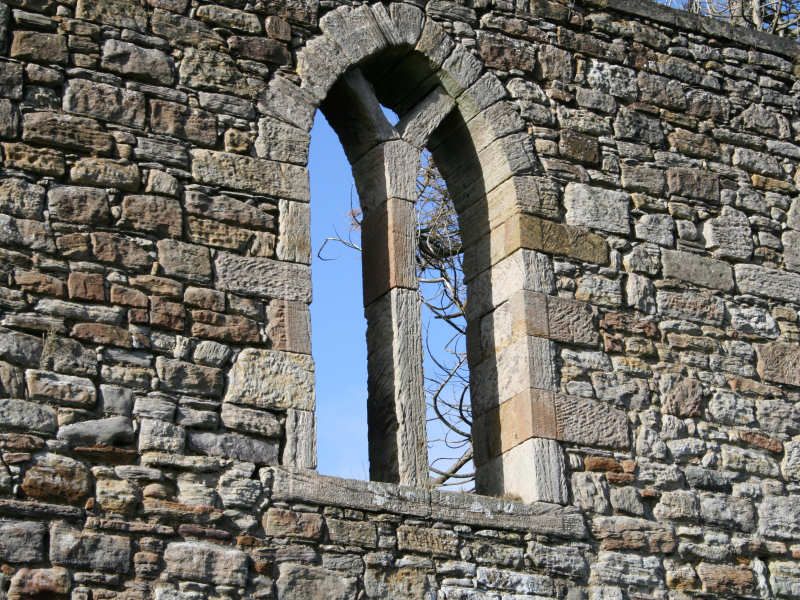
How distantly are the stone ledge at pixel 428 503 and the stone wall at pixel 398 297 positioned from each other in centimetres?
1

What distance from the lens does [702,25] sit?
760 cm

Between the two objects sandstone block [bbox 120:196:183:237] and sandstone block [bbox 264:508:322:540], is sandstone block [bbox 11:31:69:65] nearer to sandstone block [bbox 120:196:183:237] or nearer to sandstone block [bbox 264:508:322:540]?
sandstone block [bbox 120:196:183:237]

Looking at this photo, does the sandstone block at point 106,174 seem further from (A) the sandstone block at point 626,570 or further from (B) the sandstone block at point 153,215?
(A) the sandstone block at point 626,570

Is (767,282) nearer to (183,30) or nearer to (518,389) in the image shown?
(518,389)

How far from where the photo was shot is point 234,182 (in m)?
6.03

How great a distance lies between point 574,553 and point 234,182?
2067 millimetres

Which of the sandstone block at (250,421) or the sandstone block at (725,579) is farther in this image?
the sandstone block at (725,579)

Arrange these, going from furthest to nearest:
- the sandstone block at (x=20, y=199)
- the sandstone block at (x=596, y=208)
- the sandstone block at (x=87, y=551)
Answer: the sandstone block at (x=596, y=208)
the sandstone block at (x=20, y=199)
the sandstone block at (x=87, y=551)

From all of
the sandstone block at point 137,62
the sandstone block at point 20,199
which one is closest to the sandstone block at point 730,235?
the sandstone block at point 137,62

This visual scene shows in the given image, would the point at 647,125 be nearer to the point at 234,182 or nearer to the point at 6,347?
the point at 234,182

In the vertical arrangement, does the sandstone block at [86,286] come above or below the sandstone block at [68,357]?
above

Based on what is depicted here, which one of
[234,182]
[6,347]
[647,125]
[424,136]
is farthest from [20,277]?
[647,125]

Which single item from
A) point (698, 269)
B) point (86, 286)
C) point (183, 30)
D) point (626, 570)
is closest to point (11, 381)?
point (86, 286)

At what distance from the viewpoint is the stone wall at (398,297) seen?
212 inches
